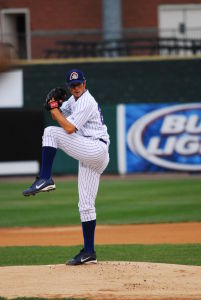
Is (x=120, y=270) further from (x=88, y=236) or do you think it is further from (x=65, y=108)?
(x=65, y=108)

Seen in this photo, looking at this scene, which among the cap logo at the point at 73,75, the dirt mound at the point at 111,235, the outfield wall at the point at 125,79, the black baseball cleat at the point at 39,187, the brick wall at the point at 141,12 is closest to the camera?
the black baseball cleat at the point at 39,187

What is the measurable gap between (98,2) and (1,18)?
3246 mm

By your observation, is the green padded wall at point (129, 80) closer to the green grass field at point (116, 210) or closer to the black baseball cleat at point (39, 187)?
the green grass field at point (116, 210)

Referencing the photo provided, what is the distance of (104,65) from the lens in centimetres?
2439

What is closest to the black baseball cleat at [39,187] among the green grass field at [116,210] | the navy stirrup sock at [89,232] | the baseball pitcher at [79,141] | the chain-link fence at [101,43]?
the baseball pitcher at [79,141]

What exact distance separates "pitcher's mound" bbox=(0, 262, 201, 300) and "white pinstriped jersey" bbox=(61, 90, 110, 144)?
1289mm

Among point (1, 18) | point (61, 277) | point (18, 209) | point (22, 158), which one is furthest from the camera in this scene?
point (1, 18)

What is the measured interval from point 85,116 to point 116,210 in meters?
8.49

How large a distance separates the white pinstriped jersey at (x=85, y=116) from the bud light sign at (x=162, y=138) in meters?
14.8

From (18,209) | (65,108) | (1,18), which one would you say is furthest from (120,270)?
(1,18)

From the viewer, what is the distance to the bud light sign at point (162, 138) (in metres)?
23.1

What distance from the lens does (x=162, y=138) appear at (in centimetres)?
2316

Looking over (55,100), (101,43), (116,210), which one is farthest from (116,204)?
(55,100)

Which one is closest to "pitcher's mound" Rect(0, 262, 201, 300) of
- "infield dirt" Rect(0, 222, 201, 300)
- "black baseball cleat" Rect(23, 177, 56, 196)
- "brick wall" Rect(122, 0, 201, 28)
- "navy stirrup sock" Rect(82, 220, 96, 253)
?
"infield dirt" Rect(0, 222, 201, 300)
